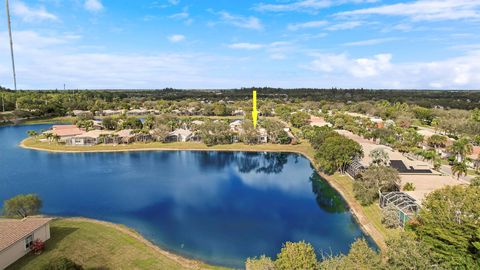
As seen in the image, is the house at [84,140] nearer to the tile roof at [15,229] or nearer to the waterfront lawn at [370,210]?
the tile roof at [15,229]

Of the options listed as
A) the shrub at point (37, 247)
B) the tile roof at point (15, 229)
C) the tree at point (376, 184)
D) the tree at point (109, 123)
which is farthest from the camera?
the tree at point (109, 123)

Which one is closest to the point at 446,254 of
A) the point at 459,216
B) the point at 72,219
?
the point at 459,216

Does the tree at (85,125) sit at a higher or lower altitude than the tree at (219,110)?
lower

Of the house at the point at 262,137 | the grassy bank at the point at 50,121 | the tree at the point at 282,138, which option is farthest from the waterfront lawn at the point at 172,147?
the grassy bank at the point at 50,121

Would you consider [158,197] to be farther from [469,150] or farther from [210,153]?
[469,150]

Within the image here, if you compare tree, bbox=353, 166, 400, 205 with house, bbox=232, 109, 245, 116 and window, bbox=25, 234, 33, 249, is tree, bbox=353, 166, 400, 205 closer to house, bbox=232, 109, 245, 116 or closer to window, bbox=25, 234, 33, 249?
window, bbox=25, 234, 33, 249

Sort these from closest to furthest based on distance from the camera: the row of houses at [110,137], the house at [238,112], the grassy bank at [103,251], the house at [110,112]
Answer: the grassy bank at [103,251] < the row of houses at [110,137] < the house at [110,112] < the house at [238,112]

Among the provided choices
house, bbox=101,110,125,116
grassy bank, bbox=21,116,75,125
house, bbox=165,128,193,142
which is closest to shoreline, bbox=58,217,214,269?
house, bbox=165,128,193,142
